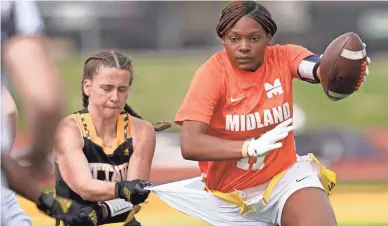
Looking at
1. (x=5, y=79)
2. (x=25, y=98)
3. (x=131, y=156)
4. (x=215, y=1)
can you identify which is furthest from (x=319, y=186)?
(x=215, y=1)

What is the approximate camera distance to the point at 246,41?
4.84 metres

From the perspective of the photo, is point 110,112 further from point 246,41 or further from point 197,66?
point 197,66

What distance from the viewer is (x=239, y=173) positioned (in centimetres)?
502

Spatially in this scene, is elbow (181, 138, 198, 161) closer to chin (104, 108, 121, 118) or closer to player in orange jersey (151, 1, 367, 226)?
player in orange jersey (151, 1, 367, 226)

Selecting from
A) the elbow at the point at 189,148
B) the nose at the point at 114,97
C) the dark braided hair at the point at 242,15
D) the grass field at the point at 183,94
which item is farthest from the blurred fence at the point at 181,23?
the elbow at the point at 189,148

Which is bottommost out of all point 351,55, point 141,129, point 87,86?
point 141,129

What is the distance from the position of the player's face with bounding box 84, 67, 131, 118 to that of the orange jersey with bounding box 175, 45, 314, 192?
0.30 m

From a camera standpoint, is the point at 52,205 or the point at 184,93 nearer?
the point at 52,205

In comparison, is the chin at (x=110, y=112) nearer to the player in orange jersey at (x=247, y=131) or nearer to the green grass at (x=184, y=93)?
the player in orange jersey at (x=247, y=131)

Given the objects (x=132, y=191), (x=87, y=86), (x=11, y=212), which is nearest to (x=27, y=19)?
(x=11, y=212)

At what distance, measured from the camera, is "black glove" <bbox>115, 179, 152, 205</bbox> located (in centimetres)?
458

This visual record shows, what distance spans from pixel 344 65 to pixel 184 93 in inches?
404

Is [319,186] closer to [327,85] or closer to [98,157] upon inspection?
[327,85]

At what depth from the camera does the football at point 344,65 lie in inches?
187
